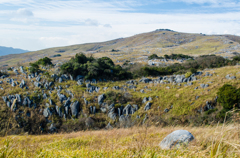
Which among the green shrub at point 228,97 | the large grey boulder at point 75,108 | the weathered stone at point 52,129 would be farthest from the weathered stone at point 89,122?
the green shrub at point 228,97

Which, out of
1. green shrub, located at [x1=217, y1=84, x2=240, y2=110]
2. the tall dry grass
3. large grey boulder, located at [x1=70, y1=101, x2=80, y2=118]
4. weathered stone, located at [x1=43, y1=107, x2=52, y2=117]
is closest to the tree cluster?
large grey boulder, located at [x1=70, y1=101, x2=80, y2=118]

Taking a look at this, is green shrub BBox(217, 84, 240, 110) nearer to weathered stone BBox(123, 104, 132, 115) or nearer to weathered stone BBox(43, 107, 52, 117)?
weathered stone BBox(123, 104, 132, 115)

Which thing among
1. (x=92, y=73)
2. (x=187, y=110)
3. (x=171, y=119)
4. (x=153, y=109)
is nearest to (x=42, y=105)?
(x=92, y=73)

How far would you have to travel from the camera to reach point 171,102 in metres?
13.3

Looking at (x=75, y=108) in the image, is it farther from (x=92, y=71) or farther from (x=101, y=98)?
(x=92, y=71)

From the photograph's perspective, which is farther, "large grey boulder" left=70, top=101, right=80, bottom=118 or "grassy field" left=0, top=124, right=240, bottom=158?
"large grey boulder" left=70, top=101, right=80, bottom=118

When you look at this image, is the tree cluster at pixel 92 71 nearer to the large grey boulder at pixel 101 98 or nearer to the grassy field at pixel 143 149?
the large grey boulder at pixel 101 98

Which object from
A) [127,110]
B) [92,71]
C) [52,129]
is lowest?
[52,129]

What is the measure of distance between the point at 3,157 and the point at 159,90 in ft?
49.6

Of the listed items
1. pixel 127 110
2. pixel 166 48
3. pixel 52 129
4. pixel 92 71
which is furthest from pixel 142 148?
pixel 166 48

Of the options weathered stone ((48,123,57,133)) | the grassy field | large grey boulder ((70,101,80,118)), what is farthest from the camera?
large grey boulder ((70,101,80,118))

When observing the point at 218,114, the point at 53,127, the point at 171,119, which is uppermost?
the point at 218,114

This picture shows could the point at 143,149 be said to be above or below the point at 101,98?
above

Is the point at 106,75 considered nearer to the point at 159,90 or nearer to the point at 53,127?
the point at 159,90
